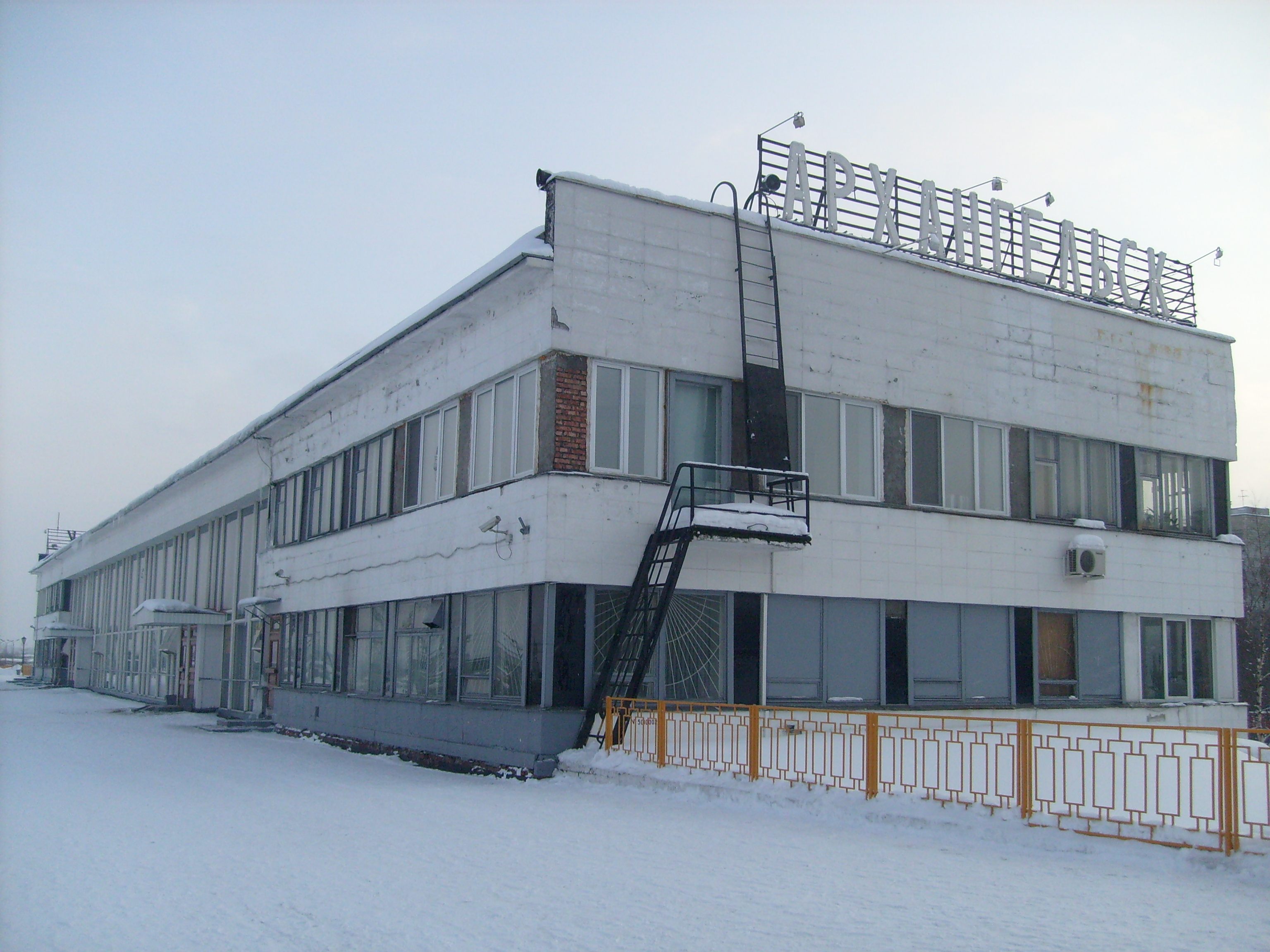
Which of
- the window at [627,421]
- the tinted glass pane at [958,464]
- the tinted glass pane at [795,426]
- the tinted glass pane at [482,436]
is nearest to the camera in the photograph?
the window at [627,421]

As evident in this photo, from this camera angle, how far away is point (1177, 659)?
2319 centimetres

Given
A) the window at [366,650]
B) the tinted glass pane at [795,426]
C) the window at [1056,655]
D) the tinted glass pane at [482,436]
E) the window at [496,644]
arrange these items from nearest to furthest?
the window at [496,644]
the tinted glass pane at [795,426]
the tinted glass pane at [482,436]
the window at [1056,655]
the window at [366,650]

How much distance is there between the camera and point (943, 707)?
19344mm

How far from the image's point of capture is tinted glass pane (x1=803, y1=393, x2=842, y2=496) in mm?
18531

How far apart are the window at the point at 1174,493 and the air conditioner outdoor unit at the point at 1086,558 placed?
7.13ft

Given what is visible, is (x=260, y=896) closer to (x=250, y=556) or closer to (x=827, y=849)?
(x=827, y=849)

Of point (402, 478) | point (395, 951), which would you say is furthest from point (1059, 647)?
point (395, 951)

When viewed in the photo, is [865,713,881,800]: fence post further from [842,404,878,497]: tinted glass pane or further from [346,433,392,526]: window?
[346,433,392,526]: window

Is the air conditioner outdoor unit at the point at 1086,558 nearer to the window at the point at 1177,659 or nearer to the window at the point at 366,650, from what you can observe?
the window at the point at 1177,659

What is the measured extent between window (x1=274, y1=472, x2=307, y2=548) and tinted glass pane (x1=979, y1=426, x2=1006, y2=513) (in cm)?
1550

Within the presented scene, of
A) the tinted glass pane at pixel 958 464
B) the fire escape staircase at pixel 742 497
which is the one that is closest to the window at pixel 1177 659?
the tinted glass pane at pixel 958 464

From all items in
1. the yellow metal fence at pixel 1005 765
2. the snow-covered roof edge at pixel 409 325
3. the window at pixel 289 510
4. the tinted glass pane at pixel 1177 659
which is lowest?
the yellow metal fence at pixel 1005 765

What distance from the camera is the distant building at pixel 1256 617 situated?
47.2 metres

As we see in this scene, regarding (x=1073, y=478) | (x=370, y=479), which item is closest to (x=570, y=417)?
(x=370, y=479)
